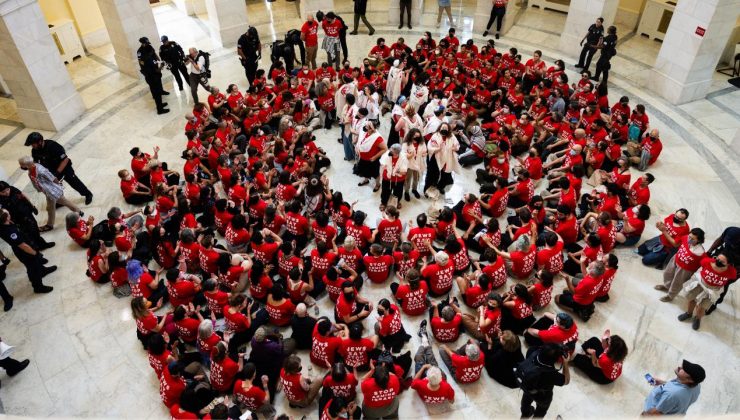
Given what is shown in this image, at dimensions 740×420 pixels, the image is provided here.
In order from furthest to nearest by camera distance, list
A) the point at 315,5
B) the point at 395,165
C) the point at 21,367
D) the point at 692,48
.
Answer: the point at 315,5 < the point at 692,48 < the point at 395,165 < the point at 21,367

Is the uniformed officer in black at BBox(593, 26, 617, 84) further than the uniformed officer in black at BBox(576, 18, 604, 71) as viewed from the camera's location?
No

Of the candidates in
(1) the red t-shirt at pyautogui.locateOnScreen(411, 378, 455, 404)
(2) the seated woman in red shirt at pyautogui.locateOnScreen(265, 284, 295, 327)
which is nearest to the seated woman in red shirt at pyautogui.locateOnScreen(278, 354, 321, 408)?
(2) the seated woman in red shirt at pyautogui.locateOnScreen(265, 284, 295, 327)

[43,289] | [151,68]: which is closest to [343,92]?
[151,68]

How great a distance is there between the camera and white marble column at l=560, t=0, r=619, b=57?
44.6 feet

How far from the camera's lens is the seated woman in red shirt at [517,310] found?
6557 mm

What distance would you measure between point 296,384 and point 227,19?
43.2ft

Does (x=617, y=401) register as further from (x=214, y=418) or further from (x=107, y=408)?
(x=107, y=408)

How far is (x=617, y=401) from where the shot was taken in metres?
6.23

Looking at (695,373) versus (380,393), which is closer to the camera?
(695,373)

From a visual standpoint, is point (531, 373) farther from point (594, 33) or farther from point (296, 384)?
point (594, 33)

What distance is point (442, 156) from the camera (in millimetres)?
9117

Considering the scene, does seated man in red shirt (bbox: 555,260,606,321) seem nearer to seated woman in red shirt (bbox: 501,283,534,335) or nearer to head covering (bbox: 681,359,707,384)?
seated woman in red shirt (bbox: 501,283,534,335)

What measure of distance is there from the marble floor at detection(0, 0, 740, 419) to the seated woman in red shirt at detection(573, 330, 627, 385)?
161mm

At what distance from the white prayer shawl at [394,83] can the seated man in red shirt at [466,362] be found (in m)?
7.26
